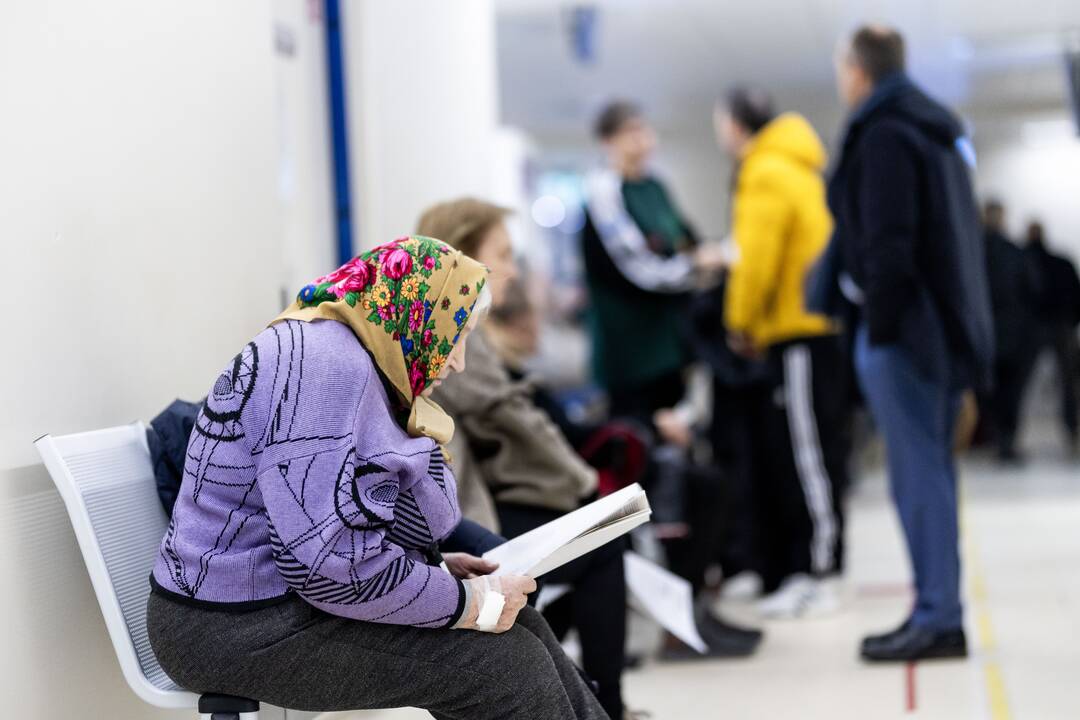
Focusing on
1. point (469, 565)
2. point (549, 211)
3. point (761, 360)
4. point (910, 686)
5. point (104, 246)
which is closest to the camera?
point (469, 565)

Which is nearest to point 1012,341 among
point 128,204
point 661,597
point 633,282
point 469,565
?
point 633,282

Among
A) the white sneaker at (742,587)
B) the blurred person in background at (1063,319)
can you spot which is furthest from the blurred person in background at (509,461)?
the blurred person in background at (1063,319)

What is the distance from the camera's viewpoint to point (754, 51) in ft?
32.2

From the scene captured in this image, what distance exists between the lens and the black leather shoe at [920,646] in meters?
3.50

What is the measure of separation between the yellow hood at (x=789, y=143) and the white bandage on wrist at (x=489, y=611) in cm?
317

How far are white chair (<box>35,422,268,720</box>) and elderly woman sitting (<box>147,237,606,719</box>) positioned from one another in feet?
0.36

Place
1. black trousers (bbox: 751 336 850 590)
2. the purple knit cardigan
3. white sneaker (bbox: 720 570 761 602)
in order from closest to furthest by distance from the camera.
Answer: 1. the purple knit cardigan
2. black trousers (bbox: 751 336 850 590)
3. white sneaker (bbox: 720 570 761 602)

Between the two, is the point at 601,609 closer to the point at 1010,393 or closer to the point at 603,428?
the point at 603,428

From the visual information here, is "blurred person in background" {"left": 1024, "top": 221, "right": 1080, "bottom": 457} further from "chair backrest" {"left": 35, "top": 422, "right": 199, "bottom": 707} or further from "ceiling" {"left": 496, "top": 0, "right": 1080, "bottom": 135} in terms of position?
"chair backrest" {"left": 35, "top": 422, "right": 199, "bottom": 707}

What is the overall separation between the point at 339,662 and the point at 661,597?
1.34m

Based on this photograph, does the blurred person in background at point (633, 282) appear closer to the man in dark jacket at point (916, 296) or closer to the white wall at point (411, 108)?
the white wall at point (411, 108)

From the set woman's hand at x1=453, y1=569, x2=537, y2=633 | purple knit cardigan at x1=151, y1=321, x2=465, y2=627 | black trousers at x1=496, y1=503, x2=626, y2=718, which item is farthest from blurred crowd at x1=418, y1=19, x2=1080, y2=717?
Answer: purple knit cardigan at x1=151, y1=321, x2=465, y2=627

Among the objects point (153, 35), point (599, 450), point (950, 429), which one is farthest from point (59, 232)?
point (950, 429)

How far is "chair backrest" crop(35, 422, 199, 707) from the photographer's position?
6.12 ft
